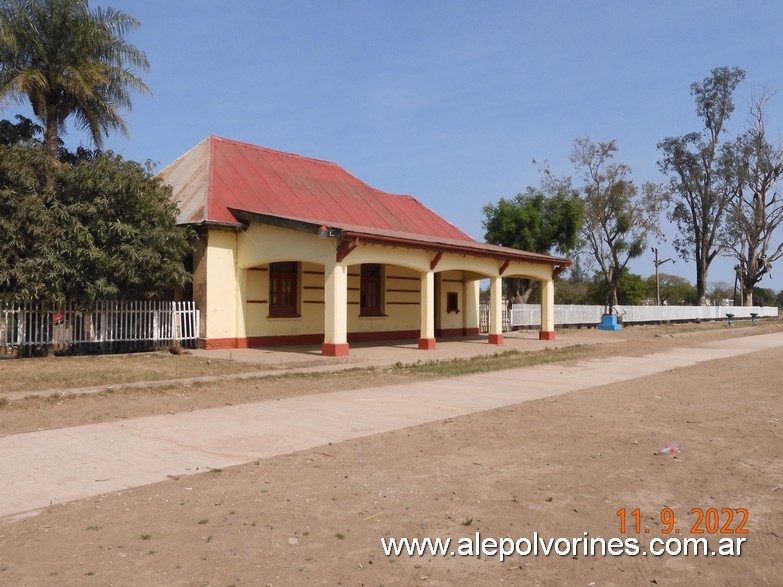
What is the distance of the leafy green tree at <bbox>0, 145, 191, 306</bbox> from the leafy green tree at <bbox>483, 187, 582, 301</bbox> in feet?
73.9

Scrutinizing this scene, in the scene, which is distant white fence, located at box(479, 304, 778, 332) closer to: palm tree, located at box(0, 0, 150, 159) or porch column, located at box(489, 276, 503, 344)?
porch column, located at box(489, 276, 503, 344)

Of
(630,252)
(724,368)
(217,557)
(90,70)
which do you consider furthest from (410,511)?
(630,252)

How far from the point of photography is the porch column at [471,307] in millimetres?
28562

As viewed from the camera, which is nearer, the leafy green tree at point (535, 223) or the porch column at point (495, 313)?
the porch column at point (495, 313)

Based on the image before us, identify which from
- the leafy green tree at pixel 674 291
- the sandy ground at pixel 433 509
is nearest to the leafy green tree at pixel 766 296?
the leafy green tree at pixel 674 291

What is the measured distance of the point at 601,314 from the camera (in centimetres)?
4288

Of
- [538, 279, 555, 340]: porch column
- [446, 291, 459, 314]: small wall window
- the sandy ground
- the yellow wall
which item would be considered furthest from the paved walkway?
[446, 291, 459, 314]: small wall window

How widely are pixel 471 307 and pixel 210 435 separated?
71.5ft

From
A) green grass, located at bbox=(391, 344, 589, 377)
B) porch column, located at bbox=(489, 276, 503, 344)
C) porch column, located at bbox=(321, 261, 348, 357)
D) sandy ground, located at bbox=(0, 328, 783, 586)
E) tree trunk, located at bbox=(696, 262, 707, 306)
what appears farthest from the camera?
tree trunk, located at bbox=(696, 262, 707, 306)

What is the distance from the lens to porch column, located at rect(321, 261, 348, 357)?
58.5 ft

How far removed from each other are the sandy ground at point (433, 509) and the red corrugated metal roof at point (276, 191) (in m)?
12.8

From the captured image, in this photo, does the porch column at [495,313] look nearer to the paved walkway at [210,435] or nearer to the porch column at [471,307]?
the porch column at [471,307]

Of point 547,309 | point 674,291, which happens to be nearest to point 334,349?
point 547,309

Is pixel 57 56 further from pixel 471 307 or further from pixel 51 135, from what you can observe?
pixel 471 307
